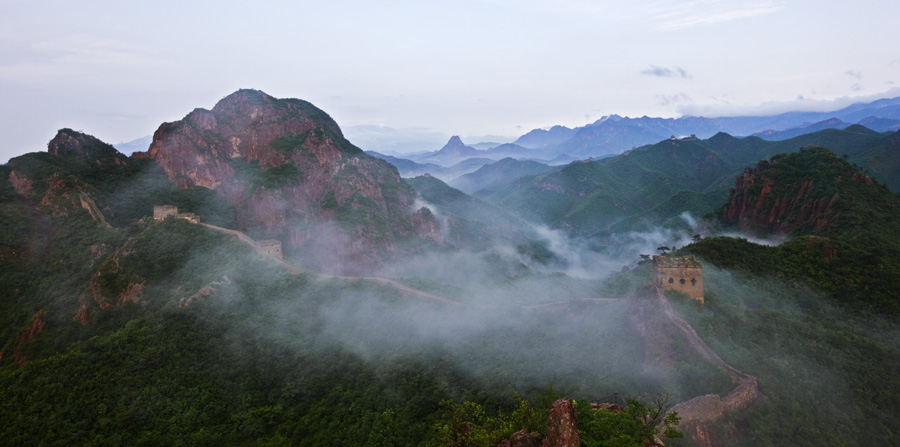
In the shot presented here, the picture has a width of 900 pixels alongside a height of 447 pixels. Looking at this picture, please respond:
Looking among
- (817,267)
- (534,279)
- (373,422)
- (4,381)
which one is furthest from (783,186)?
(4,381)

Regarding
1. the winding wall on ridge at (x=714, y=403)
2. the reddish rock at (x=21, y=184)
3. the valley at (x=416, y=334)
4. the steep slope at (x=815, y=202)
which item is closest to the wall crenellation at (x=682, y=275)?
the valley at (x=416, y=334)

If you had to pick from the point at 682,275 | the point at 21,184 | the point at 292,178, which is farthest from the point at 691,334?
the point at 21,184

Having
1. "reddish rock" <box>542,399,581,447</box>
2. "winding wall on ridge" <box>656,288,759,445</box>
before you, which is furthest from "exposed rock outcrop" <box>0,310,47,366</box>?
"winding wall on ridge" <box>656,288,759,445</box>

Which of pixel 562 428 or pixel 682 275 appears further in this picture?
pixel 682 275

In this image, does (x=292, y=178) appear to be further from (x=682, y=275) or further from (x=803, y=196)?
(x=803, y=196)

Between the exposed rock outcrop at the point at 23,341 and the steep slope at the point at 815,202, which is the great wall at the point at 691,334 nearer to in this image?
the exposed rock outcrop at the point at 23,341

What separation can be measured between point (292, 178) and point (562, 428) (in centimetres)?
9912

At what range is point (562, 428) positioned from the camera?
60.6 ft

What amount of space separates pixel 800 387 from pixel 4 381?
6156 centimetres

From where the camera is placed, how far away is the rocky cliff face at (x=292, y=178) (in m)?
99.4

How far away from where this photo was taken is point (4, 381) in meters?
39.2

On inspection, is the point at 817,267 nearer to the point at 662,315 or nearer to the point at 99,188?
the point at 662,315

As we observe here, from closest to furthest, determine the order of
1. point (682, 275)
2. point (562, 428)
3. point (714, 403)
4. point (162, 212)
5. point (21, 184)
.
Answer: point (562, 428), point (714, 403), point (682, 275), point (162, 212), point (21, 184)

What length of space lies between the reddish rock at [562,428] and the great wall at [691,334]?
9.94 metres
